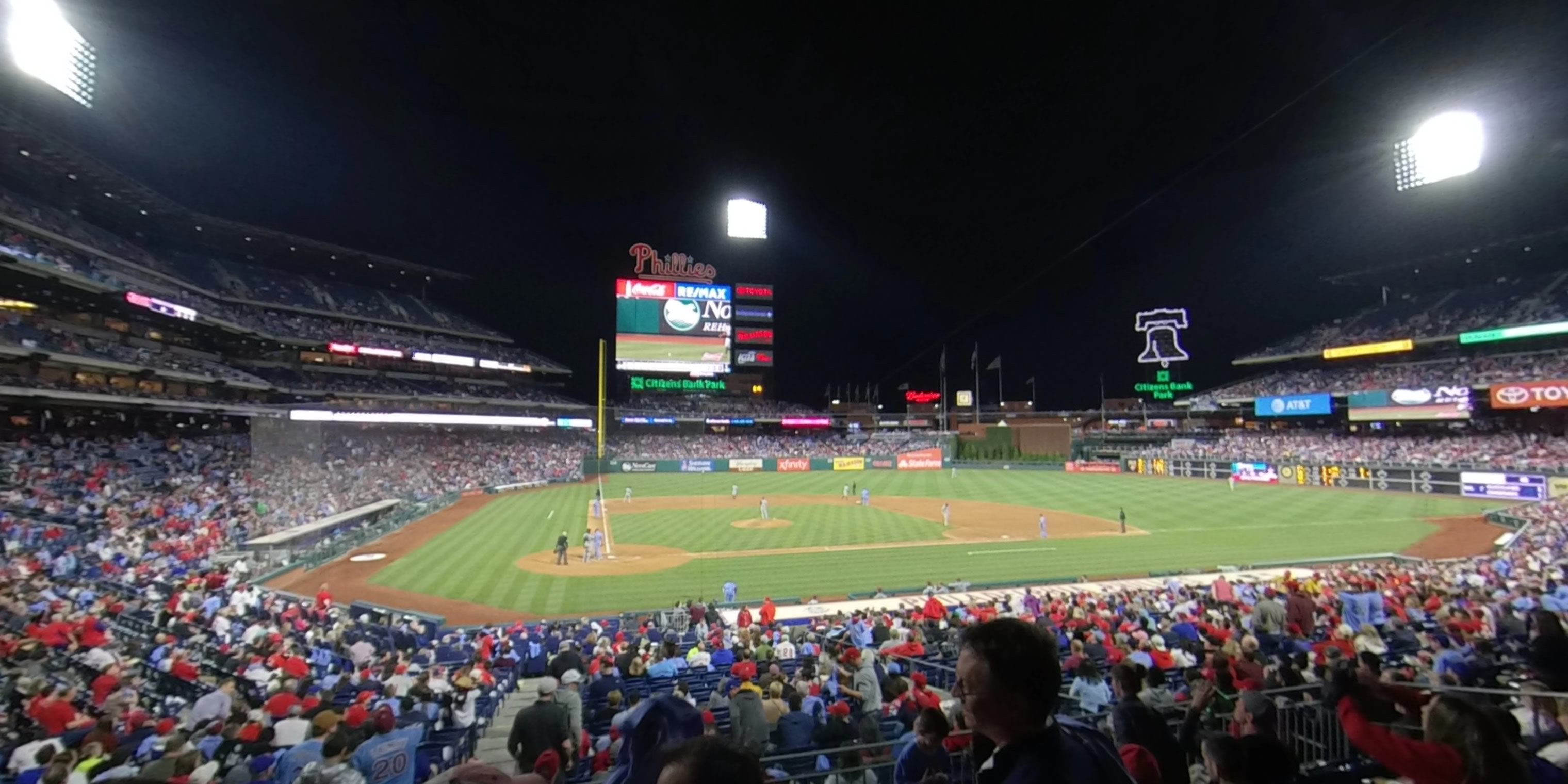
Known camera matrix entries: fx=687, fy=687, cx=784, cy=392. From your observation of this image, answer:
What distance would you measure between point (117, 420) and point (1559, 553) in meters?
54.0

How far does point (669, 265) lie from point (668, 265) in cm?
5

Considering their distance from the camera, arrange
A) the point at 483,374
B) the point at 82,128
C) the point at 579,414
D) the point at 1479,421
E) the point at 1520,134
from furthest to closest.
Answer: the point at 579,414, the point at 483,374, the point at 1479,421, the point at 1520,134, the point at 82,128

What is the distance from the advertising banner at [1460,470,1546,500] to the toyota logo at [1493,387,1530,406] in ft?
23.4

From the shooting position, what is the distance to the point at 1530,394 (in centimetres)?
4175

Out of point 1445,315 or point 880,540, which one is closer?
point 880,540

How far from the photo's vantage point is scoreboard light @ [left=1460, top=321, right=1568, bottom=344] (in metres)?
43.2

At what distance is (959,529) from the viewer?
107 feet

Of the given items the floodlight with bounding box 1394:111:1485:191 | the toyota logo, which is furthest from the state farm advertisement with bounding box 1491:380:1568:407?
the floodlight with bounding box 1394:111:1485:191

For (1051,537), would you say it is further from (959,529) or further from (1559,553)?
(1559,553)

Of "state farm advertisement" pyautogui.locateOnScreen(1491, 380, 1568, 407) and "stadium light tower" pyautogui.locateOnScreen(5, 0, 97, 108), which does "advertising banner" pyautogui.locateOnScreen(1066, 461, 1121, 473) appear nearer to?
"state farm advertisement" pyautogui.locateOnScreen(1491, 380, 1568, 407)

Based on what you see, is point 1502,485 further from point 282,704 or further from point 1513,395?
point 282,704

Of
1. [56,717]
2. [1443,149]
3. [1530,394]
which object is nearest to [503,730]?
[56,717]

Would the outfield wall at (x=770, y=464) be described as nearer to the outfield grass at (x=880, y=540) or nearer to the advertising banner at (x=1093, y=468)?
the outfield grass at (x=880, y=540)

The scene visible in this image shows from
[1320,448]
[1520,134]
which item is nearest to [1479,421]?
[1320,448]
